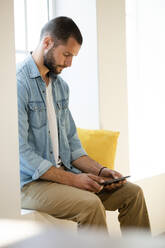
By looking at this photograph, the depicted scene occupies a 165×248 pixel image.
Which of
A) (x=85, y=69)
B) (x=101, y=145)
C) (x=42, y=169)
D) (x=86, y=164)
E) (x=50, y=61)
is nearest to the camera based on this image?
(x=42, y=169)

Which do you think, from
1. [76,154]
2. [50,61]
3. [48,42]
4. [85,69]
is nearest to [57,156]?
[76,154]

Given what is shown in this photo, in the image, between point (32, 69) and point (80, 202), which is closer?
point (80, 202)

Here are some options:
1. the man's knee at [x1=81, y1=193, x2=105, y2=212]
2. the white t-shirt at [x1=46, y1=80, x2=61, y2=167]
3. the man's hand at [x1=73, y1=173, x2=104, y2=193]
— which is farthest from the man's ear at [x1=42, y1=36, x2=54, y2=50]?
the man's knee at [x1=81, y1=193, x2=105, y2=212]

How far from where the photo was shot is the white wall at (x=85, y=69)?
3.00m

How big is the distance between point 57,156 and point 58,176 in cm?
25

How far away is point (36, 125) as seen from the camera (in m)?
2.18

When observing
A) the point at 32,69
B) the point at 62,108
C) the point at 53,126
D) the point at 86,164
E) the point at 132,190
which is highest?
the point at 32,69

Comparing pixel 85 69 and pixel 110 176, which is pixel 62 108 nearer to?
pixel 110 176

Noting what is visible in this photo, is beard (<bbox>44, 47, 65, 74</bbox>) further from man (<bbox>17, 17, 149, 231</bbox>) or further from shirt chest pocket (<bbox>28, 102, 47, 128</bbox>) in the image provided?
shirt chest pocket (<bbox>28, 102, 47, 128</bbox>)

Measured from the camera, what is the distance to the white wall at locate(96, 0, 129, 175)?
3.01m

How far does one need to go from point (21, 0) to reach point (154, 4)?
1.65m

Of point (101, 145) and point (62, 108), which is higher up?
point (62, 108)

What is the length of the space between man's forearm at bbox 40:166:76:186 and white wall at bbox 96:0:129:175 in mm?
964

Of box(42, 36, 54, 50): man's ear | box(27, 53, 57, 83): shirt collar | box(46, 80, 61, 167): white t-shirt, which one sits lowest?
box(46, 80, 61, 167): white t-shirt
